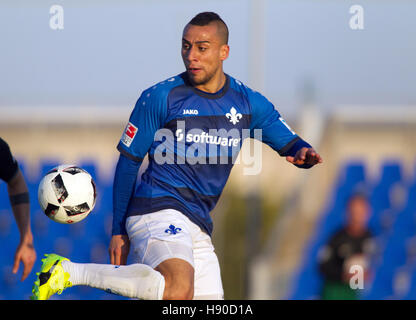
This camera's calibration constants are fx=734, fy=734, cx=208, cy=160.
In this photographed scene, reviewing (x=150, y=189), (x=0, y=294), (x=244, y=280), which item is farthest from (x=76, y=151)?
(x=150, y=189)

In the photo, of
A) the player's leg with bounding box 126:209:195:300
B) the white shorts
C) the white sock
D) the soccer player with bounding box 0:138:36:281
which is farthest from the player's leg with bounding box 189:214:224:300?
the soccer player with bounding box 0:138:36:281

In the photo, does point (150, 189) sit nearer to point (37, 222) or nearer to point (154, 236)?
point (154, 236)

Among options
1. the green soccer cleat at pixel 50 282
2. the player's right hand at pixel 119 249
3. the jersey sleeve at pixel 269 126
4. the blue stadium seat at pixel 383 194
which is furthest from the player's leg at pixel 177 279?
the blue stadium seat at pixel 383 194

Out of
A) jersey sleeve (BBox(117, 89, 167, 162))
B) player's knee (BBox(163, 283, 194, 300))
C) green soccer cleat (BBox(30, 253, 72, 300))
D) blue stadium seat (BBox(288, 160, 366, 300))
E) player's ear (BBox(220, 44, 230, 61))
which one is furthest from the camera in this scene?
blue stadium seat (BBox(288, 160, 366, 300))

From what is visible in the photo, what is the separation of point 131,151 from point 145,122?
28 centimetres

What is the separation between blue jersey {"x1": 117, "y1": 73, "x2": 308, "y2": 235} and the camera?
5.99 m

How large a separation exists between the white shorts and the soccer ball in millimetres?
416

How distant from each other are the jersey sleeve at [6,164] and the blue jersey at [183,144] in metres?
1.13

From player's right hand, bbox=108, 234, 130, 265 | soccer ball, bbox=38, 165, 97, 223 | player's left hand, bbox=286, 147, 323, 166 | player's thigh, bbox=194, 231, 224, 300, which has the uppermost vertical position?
player's left hand, bbox=286, 147, 323, 166

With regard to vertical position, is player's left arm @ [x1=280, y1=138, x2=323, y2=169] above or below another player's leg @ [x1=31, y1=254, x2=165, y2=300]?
above

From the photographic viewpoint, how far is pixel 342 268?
10039 millimetres

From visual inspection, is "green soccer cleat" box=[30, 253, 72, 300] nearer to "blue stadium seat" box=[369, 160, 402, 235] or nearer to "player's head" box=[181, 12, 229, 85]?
"player's head" box=[181, 12, 229, 85]
